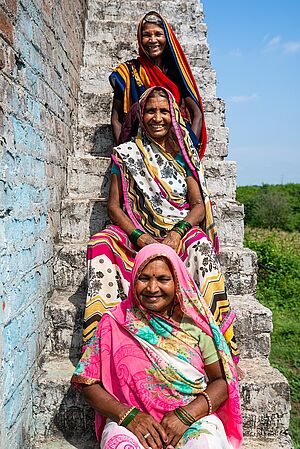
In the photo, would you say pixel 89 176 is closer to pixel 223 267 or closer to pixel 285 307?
pixel 223 267

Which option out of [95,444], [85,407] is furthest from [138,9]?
[95,444]

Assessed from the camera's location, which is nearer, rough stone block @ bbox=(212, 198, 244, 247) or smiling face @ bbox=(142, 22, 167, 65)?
rough stone block @ bbox=(212, 198, 244, 247)

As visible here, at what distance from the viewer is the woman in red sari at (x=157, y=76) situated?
12.9ft

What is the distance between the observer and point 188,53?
500 cm

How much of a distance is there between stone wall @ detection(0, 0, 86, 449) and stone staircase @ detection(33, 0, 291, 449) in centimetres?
14

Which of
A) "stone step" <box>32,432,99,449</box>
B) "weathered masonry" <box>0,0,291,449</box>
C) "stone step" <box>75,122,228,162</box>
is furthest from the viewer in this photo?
"stone step" <box>75,122,228,162</box>

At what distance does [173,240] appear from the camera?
2.89 metres

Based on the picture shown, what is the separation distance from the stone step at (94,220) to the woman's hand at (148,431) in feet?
5.53

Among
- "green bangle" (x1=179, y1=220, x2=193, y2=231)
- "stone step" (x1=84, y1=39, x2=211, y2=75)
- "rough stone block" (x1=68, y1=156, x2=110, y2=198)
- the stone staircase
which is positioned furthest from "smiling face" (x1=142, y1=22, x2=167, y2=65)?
"green bangle" (x1=179, y1=220, x2=193, y2=231)

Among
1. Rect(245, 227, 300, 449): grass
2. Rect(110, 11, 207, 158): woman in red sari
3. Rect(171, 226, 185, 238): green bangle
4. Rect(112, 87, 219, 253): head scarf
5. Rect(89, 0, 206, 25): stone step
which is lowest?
Rect(245, 227, 300, 449): grass

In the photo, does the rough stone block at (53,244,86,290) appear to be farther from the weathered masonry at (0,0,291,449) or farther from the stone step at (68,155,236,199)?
the stone step at (68,155,236,199)

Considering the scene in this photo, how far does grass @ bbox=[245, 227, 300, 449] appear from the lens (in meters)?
4.11

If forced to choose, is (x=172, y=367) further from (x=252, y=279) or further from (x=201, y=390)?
(x=252, y=279)

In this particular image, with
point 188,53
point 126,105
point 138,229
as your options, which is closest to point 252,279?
point 138,229
